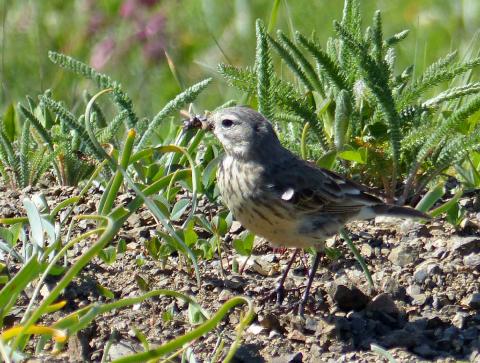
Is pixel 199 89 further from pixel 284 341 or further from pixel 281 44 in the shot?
pixel 284 341

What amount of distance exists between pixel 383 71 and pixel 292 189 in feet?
2.73

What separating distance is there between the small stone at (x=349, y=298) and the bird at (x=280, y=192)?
161 mm

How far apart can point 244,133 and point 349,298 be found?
3.38 ft

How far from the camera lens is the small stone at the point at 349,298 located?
479 cm

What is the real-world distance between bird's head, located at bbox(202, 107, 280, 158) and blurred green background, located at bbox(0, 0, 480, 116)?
2.83 m

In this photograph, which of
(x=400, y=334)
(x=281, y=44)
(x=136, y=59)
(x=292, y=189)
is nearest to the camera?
(x=400, y=334)

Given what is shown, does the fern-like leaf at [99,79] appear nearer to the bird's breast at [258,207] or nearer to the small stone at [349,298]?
the bird's breast at [258,207]

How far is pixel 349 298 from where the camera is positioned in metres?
4.79

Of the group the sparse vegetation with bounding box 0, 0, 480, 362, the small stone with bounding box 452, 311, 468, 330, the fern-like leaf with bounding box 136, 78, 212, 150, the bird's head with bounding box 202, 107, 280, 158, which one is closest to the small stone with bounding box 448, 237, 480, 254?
the sparse vegetation with bounding box 0, 0, 480, 362

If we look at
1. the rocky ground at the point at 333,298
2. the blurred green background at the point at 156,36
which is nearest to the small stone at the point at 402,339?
the rocky ground at the point at 333,298

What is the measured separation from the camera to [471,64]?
5.46 meters

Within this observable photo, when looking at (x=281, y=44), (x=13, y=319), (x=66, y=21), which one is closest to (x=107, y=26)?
(x=66, y=21)

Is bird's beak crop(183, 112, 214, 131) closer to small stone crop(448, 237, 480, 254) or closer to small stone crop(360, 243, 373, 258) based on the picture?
small stone crop(360, 243, 373, 258)

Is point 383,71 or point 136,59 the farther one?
point 136,59
